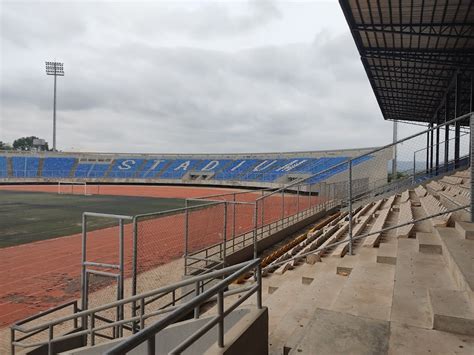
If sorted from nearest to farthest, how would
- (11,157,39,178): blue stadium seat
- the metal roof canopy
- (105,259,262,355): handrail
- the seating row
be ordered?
(105,259,262,355): handrail, the metal roof canopy, the seating row, (11,157,39,178): blue stadium seat

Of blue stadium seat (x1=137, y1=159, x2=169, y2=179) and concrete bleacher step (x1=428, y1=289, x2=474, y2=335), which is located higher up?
blue stadium seat (x1=137, y1=159, x2=169, y2=179)

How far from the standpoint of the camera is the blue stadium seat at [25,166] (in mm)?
64188

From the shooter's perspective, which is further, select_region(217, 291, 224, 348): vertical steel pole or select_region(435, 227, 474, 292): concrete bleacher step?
select_region(435, 227, 474, 292): concrete bleacher step

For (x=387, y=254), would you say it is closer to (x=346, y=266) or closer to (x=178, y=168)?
(x=346, y=266)

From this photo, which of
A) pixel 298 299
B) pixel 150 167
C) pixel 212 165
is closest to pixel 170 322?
pixel 298 299

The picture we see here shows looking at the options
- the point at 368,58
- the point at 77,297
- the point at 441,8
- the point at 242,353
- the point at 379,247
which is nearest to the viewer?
the point at 242,353

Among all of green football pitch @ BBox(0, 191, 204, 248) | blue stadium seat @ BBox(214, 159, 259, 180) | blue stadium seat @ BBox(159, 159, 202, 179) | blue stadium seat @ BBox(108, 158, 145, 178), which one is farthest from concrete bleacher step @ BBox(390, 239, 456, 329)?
blue stadium seat @ BBox(108, 158, 145, 178)

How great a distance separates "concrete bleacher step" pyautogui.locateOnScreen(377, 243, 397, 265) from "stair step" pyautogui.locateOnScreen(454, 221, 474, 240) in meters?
1.11

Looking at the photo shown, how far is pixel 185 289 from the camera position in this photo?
888cm

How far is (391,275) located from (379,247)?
1500 mm

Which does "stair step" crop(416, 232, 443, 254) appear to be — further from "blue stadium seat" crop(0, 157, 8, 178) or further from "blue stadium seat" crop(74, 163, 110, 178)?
"blue stadium seat" crop(0, 157, 8, 178)

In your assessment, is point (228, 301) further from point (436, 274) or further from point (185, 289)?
point (436, 274)

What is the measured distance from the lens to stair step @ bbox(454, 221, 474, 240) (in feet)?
17.1

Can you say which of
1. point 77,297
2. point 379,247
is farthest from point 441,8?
point 77,297
